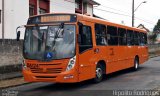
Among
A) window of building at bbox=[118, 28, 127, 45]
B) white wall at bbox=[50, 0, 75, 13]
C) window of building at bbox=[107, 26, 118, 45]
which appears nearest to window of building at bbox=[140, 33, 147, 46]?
window of building at bbox=[118, 28, 127, 45]

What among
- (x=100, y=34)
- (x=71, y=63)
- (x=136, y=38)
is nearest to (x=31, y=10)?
(x=136, y=38)

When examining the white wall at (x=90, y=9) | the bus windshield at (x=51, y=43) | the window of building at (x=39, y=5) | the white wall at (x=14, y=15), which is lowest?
the bus windshield at (x=51, y=43)

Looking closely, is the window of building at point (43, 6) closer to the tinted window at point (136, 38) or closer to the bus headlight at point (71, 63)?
the tinted window at point (136, 38)

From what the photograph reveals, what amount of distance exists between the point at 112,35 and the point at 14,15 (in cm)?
1378

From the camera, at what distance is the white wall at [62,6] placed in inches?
1501

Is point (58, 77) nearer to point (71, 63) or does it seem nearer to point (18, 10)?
point (71, 63)

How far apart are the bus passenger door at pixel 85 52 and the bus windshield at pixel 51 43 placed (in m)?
0.56

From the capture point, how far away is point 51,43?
48.1ft

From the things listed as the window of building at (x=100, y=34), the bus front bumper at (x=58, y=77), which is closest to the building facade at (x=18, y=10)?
the window of building at (x=100, y=34)

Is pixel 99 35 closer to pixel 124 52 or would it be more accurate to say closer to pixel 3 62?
pixel 124 52

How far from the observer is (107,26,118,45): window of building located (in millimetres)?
18527

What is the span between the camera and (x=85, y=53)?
50.9 feet

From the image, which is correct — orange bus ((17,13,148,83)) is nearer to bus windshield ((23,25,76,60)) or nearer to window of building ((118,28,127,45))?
bus windshield ((23,25,76,60))

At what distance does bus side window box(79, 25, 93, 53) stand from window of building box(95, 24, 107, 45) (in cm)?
85
